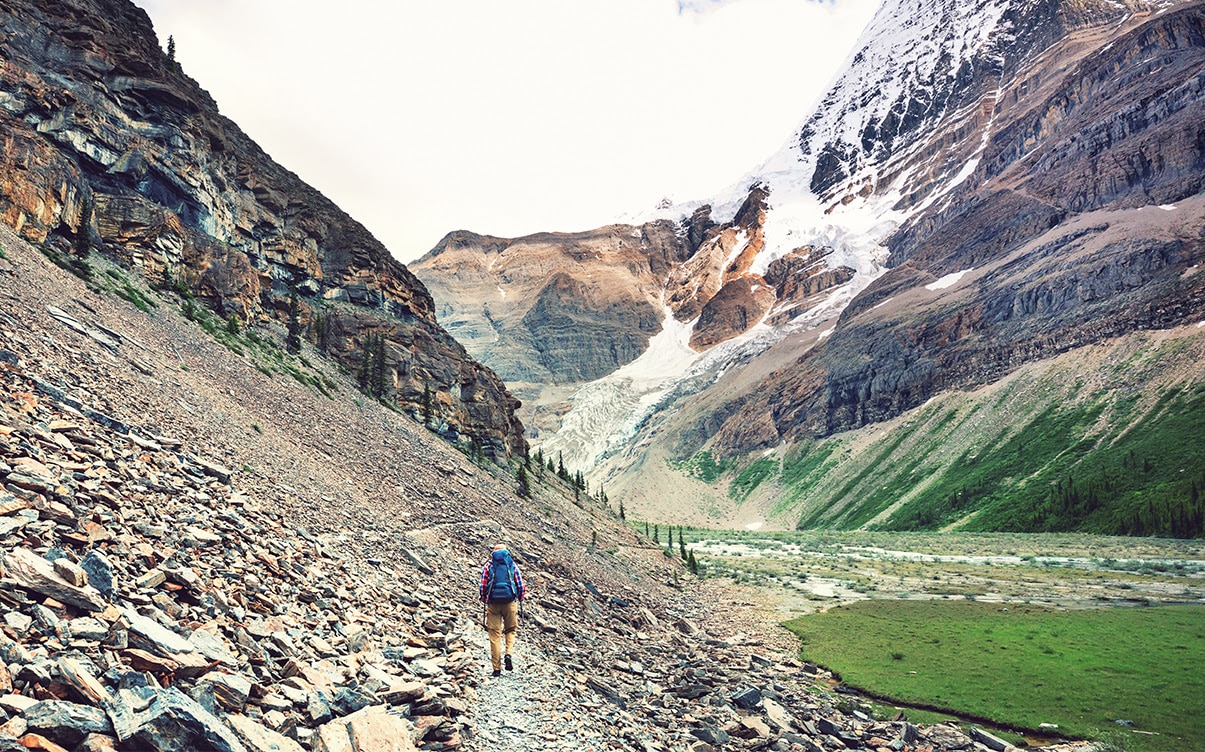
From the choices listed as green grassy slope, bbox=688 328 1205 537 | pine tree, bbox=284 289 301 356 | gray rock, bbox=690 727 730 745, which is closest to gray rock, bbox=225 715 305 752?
gray rock, bbox=690 727 730 745

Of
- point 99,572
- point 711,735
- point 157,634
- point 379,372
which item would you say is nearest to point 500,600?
point 711,735

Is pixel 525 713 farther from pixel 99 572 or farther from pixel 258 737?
pixel 99 572

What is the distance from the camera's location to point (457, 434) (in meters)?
70.4

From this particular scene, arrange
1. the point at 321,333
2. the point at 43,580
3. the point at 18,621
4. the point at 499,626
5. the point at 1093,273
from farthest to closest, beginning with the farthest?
the point at 1093,273
the point at 321,333
the point at 499,626
the point at 43,580
the point at 18,621

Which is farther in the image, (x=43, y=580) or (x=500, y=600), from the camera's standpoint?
(x=500, y=600)

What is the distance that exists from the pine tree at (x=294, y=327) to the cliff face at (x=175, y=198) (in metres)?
1.32

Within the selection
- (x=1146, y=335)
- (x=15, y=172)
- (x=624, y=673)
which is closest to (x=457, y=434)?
(x=15, y=172)

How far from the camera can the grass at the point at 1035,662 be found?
20969 millimetres

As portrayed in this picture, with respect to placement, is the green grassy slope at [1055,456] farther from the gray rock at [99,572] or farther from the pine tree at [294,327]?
the gray rock at [99,572]

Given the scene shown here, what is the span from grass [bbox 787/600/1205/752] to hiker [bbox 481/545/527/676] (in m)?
17.5

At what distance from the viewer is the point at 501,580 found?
1506 cm

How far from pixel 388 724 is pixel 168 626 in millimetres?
3395

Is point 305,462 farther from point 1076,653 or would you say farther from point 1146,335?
point 1146,335

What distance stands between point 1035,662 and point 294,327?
59882mm
